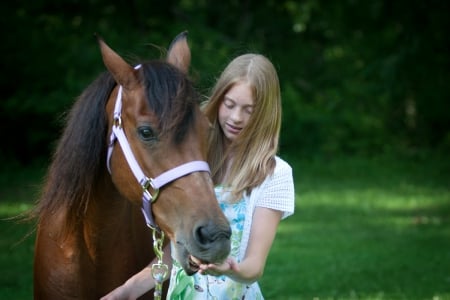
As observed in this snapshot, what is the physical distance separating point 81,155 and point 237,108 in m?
0.73

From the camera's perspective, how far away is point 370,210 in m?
Answer: 12.4

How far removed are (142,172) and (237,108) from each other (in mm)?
627

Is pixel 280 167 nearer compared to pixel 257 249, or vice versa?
pixel 257 249

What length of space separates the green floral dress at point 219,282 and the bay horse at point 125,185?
360mm

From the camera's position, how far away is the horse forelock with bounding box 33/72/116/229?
11.8 feet

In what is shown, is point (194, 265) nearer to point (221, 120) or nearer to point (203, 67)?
point (221, 120)

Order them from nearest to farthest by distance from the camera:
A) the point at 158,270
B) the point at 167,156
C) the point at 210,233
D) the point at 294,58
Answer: the point at 210,233 → the point at 167,156 → the point at 158,270 → the point at 294,58

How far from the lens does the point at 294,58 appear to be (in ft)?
68.5

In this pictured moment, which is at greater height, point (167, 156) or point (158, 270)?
point (167, 156)

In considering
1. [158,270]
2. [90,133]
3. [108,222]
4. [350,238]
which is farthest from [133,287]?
[350,238]

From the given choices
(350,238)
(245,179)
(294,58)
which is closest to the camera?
(245,179)

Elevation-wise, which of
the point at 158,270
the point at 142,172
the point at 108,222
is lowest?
the point at 158,270

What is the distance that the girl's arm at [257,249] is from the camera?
3314 mm

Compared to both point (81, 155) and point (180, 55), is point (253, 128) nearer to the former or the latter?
point (180, 55)
